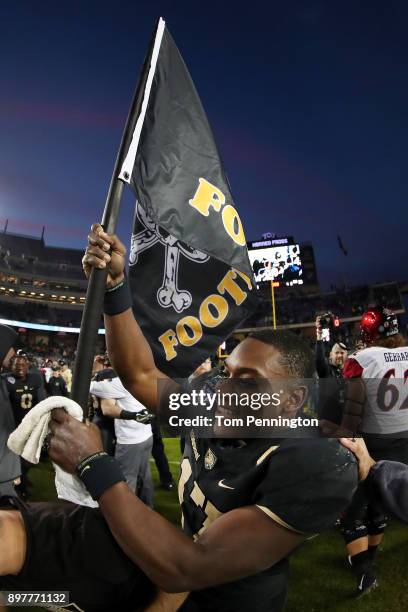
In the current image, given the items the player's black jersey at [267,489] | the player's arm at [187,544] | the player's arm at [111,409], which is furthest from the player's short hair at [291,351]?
the player's arm at [111,409]

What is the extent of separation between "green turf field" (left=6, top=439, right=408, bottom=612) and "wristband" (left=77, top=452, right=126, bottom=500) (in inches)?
111

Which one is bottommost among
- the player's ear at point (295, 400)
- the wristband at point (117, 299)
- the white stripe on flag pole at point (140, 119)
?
the player's ear at point (295, 400)

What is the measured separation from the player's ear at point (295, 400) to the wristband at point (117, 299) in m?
0.95

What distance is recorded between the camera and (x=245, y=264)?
254 centimetres

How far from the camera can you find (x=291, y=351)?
73.1 inches

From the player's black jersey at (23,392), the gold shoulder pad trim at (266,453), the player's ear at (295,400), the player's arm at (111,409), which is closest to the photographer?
the gold shoulder pad trim at (266,453)

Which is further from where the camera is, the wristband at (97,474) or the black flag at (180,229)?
the black flag at (180,229)

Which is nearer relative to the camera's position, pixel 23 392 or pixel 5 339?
pixel 5 339

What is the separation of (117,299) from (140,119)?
89 centimetres

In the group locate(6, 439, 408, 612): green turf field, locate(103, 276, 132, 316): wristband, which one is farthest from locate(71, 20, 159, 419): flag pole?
locate(6, 439, 408, 612): green turf field

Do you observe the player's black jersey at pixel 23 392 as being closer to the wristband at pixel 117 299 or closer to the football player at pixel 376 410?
the wristband at pixel 117 299

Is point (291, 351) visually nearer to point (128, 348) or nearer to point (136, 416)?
point (128, 348)

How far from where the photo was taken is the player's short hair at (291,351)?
1829 millimetres

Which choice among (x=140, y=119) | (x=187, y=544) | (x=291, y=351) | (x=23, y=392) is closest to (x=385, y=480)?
(x=291, y=351)
